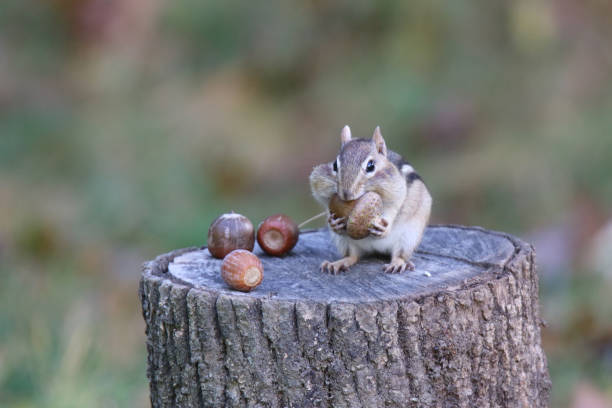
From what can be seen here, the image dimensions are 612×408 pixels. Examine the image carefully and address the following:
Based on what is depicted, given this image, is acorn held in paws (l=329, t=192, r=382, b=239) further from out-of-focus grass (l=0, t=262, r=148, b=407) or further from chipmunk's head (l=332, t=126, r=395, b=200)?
out-of-focus grass (l=0, t=262, r=148, b=407)

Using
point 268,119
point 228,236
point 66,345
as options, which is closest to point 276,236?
point 228,236

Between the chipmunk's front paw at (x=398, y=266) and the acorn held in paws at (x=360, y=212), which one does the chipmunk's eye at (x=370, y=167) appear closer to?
the acorn held in paws at (x=360, y=212)

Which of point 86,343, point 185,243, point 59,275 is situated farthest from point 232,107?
point 86,343

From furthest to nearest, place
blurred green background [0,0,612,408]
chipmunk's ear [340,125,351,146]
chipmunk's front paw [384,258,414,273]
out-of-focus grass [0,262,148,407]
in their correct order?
blurred green background [0,0,612,408] < out-of-focus grass [0,262,148,407] < chipmunk's ear [340,125,351,146] < chipmunk's front paw [384,258,414,273]

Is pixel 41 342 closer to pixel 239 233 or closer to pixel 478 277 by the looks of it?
pixel 239 233

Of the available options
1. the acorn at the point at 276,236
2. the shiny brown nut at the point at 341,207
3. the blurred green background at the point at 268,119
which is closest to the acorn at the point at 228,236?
the acorn at the point at 276,236

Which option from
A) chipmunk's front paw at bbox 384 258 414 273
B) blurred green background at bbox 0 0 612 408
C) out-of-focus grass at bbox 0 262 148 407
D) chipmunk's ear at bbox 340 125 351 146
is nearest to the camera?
chipmunk's front paw at bbox 384 258 414 273

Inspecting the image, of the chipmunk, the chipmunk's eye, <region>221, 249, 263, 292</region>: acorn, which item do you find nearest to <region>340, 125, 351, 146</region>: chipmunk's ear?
the chipmunk
